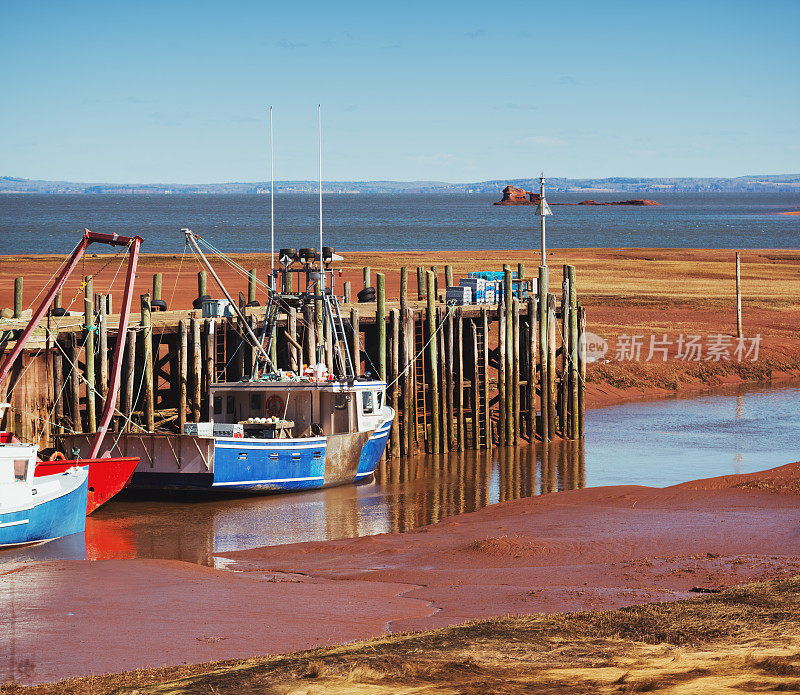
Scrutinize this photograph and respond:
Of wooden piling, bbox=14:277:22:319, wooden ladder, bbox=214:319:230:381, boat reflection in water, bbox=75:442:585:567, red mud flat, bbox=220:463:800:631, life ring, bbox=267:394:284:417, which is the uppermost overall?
wooden piling, bbox=14:277:22:319

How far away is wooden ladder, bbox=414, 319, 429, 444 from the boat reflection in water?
95 cm

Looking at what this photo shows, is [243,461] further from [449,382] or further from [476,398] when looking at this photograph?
[476,398]

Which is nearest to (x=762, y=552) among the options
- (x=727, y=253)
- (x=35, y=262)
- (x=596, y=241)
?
(x=35, y=262)

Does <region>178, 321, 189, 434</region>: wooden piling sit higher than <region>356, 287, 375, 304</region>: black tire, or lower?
lower

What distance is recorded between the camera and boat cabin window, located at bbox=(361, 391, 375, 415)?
30828 mm

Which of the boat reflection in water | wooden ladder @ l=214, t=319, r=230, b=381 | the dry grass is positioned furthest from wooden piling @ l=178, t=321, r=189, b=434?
the dry grass

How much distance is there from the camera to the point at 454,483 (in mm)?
30719

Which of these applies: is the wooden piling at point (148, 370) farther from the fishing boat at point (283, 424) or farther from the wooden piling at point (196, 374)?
the fishing boat at point (283, 424)

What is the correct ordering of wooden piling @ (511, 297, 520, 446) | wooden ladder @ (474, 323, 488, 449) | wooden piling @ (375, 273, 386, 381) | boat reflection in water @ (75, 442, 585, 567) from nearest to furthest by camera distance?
1. boat reflection in water @ (75, 442, 585, 567)
2. wooden piling @ (375, 273, 386, 381)
3. wooden ladder @ (474, 323, 488, 449)
4. wooden piling @ (511, 297, 520, 446)

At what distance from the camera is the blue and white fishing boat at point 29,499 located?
22.4 m

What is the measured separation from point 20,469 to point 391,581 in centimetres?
814

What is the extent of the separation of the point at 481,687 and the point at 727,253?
307 ft

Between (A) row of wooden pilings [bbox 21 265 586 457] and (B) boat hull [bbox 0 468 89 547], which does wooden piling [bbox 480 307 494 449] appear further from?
(B) boat hull [bbox 0 468 89 547]

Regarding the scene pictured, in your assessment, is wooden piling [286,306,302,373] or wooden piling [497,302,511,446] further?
wooden piling [497,302,511,446]
